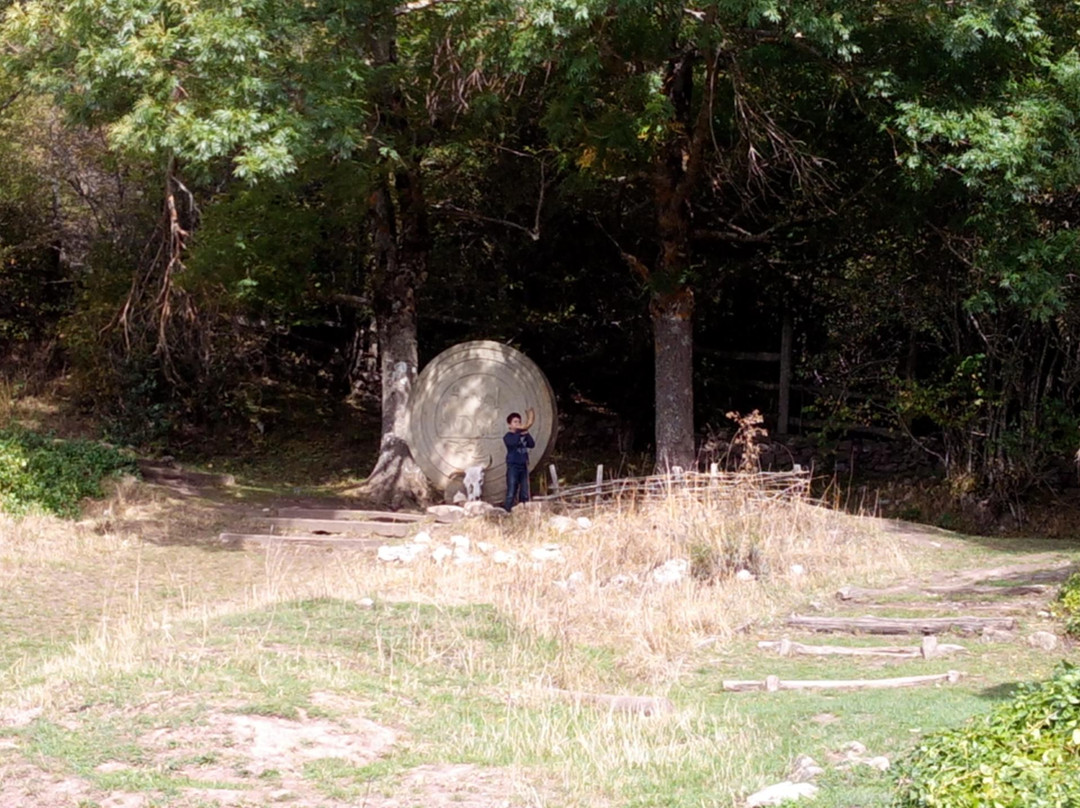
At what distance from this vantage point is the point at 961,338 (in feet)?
63.8

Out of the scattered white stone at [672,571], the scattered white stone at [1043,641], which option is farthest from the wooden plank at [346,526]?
the scattered white stone at [1043,641]

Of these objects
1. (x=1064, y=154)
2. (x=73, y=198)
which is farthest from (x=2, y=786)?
(x=73, y=198)

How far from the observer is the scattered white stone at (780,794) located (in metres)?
6.33

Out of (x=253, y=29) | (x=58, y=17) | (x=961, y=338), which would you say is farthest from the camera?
(x=961, y=338)

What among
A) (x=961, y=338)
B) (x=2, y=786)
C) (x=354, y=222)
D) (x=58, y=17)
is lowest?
(x=2, y=786)

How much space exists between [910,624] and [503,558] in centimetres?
474

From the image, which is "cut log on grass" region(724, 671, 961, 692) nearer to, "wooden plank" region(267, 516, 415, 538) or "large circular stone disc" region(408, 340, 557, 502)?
"wooden plank" region(267, 516, 415, 538)

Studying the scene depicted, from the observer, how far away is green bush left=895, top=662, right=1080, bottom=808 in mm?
5055

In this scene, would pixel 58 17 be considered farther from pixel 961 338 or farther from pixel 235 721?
pixel 961 338

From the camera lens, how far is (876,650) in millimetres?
10133

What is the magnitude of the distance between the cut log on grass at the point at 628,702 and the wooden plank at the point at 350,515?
8.85 metres

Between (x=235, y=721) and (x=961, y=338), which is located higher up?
(x=961, y=338)

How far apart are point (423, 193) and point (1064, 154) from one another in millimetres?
9216

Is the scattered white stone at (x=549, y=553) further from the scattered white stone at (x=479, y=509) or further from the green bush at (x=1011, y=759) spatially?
the green bush at (x=1011, y=759)
